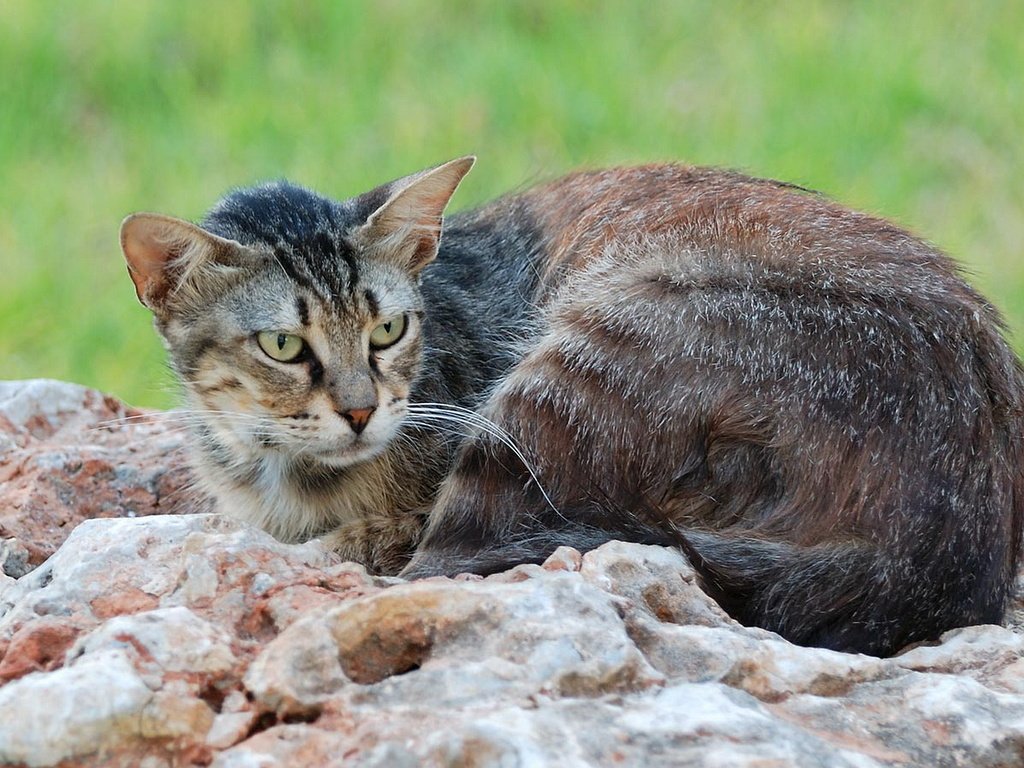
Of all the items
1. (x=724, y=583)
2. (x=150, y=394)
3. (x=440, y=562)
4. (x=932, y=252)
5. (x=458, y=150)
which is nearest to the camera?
(x=724, y=583)

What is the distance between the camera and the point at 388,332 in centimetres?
444

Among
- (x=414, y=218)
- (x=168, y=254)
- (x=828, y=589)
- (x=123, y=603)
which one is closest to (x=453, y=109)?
(x=414, y=218)

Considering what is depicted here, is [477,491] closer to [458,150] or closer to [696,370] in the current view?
[696,370]

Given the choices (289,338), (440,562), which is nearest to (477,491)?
(440,562)

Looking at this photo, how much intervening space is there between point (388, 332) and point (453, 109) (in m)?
5.02

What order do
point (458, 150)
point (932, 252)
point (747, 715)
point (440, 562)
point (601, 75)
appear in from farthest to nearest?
point (601, 75), point (458, 150), point (932, 252), point (440, 562), point (747, 715)

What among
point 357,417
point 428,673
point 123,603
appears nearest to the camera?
point 428,673

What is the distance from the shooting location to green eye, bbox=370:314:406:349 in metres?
4.38

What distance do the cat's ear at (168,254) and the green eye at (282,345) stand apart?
0.26m

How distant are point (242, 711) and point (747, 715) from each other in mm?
964

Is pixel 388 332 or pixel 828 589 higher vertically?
pixel 388 332

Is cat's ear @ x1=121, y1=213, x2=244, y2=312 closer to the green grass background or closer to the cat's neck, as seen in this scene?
the cat's neck

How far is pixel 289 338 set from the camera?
13.9 feet

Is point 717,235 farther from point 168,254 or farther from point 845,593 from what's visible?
point 168,254
